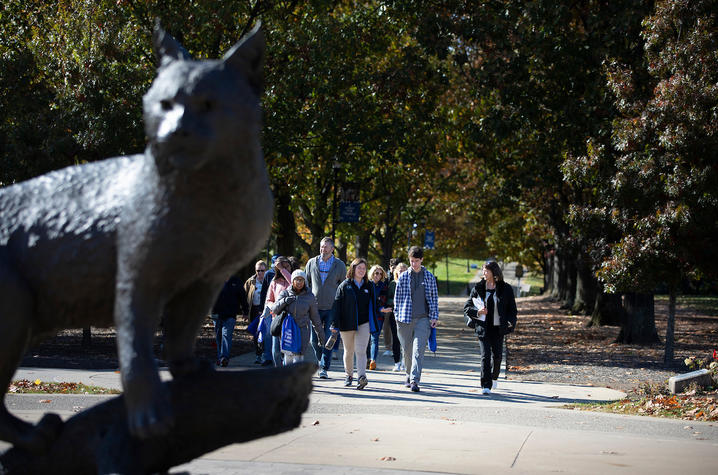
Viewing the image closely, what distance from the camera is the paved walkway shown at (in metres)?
6.75

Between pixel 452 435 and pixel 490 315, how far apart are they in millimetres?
3634

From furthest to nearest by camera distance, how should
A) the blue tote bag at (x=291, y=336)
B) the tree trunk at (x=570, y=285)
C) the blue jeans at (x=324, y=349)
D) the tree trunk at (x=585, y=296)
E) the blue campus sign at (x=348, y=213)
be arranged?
the tree trunk at (x=570, y=285) < the tree trunk at (x=585, y=296) < the blue campus sign at (x=348, y=213) < the blue jeans at (x=324, y=349) < the blue tote bag at (x=291, y=336)

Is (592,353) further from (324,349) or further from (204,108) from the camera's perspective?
(204,108)

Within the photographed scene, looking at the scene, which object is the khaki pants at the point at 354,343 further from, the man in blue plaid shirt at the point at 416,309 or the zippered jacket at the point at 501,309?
the zippered jacket at the point at 501,309

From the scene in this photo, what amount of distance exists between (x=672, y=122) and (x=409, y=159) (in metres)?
5.55

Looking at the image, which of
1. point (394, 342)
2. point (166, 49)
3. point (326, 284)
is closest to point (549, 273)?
point (394, 342)

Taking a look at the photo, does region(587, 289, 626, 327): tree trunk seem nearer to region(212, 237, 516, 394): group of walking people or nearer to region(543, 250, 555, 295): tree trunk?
region(212, 237, 516, 394): group of walking people

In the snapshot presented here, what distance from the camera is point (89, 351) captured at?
15141mm

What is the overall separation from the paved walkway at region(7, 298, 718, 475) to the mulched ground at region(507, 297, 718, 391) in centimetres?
166

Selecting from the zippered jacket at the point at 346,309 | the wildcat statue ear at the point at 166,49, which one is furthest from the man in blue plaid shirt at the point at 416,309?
the wildcat statue ear at the point at 166,49

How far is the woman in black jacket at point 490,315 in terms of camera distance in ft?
38.0

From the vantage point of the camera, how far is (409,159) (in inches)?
682

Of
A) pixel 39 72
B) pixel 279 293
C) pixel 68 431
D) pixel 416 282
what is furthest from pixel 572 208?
pixel 68 431

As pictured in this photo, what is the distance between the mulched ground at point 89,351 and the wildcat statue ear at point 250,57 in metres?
8.18
